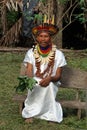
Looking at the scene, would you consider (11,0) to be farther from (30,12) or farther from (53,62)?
(53,62)

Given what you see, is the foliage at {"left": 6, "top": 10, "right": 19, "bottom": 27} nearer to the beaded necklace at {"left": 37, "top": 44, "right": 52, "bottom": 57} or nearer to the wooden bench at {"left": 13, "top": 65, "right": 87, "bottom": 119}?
the wooden bench at {"left": 13, "top": 65, "right": 87, "bottom": 119}

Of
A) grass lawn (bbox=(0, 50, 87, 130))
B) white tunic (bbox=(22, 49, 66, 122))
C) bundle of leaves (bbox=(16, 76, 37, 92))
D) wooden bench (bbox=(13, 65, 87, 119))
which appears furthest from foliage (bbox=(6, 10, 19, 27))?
bundle of leaves (bbox=(16, 76, 37, 92))

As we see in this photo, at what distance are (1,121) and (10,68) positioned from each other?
4122mm

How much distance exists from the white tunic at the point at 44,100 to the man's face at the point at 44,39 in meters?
0.22

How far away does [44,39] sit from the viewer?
638 cm

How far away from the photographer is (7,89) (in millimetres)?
8539

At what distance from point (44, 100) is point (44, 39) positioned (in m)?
0.86

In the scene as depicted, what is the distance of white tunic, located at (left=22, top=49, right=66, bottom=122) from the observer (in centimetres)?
A: 646

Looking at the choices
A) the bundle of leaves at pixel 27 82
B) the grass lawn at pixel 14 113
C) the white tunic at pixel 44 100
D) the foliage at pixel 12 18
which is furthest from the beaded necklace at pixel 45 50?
the foliage at pixel 12 18

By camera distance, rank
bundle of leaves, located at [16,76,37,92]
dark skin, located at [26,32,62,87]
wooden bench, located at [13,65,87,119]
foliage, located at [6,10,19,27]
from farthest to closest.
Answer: foliage, located at [6,10,19,27], wooden bench, located at [13,65,87,119], dark skin, located at [26,32,62,87], bundle of leaves, located at [16,76,37,92]

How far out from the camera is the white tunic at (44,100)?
646cm

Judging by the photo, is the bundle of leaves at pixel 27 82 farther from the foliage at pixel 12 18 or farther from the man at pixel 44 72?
the foliage at pixel 12 18

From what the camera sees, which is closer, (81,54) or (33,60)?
(33,60)

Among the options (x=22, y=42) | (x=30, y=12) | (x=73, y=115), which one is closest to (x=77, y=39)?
(x=22, y=42)
